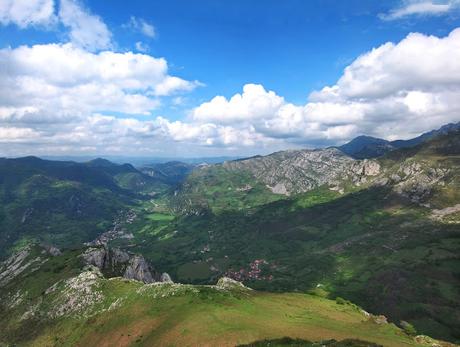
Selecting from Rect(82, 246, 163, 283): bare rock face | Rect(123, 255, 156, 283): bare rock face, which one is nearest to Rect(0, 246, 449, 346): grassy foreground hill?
Rect(82, 246, 163, 283): bare rock face

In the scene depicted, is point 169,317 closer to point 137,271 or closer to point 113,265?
point 137,271

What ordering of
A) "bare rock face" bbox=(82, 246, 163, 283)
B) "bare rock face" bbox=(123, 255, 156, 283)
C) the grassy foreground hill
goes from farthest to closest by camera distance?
"bare rock face" bbox=(123, 255, 156, 283), "bare rock face" bbox=(82, 246, 163, 283), the grassy foreground hill

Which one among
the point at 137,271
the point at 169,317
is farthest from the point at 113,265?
the point at 169,317

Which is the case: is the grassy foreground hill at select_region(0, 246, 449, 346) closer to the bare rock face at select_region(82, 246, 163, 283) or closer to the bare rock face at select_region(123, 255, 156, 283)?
the bare rock face at select_region(82, 246, 163, 283)

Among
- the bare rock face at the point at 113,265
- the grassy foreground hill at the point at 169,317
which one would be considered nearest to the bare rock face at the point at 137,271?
the bare rock face at the point at 113,265

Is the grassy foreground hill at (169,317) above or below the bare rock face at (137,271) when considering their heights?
above

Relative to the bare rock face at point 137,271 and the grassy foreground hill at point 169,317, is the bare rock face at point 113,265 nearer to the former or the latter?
the bare rock face at point 137,271

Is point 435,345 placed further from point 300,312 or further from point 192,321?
point 192,321

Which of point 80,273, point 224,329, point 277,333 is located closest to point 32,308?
point 80,273

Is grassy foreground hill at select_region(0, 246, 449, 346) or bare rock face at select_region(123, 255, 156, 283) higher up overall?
grassy foreground hill at select_region(0, 246, 449, 346)

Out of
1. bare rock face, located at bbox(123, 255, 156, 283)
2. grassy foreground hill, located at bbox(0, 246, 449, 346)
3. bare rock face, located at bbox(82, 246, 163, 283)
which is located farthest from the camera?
bare rock face, located at bbox(123, 255, 156, 283)
